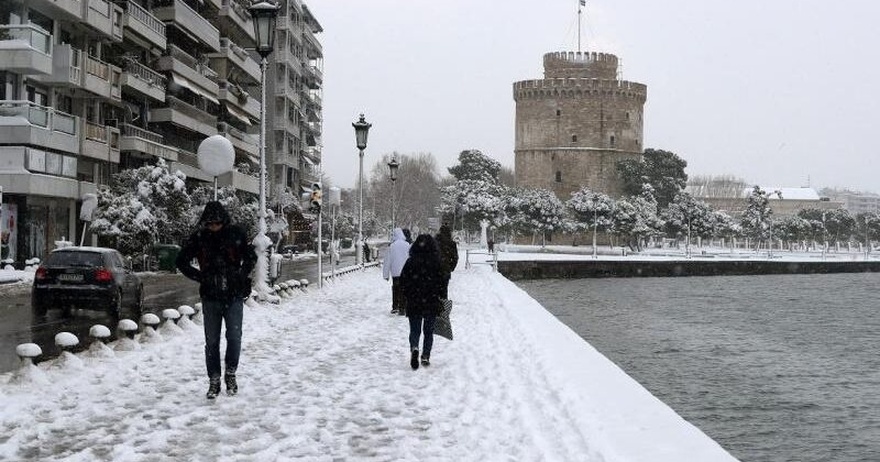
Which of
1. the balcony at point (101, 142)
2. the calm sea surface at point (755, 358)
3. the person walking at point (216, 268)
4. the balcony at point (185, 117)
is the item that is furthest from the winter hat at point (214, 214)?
the balcony at point (185, 117)

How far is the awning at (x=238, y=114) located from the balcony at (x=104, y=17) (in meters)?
16.3

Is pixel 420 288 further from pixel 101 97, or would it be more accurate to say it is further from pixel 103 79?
pixel 101 97

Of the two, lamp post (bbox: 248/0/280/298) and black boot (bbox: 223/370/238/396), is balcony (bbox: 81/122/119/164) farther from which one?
black boot (bbox: 223/370/238/396)

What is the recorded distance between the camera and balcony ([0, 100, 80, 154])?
28.1 metres

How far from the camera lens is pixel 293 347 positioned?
37.4 feet

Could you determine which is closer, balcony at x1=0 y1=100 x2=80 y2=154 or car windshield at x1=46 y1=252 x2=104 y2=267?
car windshield at x1=46 y1=252 x2=104 y2=267

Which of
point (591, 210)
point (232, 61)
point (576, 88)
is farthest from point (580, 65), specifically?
point (232, 61)

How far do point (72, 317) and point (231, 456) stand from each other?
10.4 metres

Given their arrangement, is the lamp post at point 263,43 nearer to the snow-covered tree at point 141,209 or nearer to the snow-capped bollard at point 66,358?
the snow-capped bollard at point 66,358

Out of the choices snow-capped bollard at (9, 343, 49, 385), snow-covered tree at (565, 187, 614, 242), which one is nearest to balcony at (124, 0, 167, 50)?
snow-capped bollard at (9, 343, 49, 385)

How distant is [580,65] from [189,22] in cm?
5677

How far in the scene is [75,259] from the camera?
14.7 m

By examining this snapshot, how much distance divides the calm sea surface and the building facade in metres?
50.9

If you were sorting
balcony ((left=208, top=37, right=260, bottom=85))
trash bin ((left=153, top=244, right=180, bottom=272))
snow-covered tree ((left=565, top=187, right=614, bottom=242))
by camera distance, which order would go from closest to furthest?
trash bin ((left=153, top=244, right=180, bottom=272))
balcony ((left=208, top=37, right=260, bottom=85))
snow-covered tree ((left=565, top=187, right=614, bottom=242))
